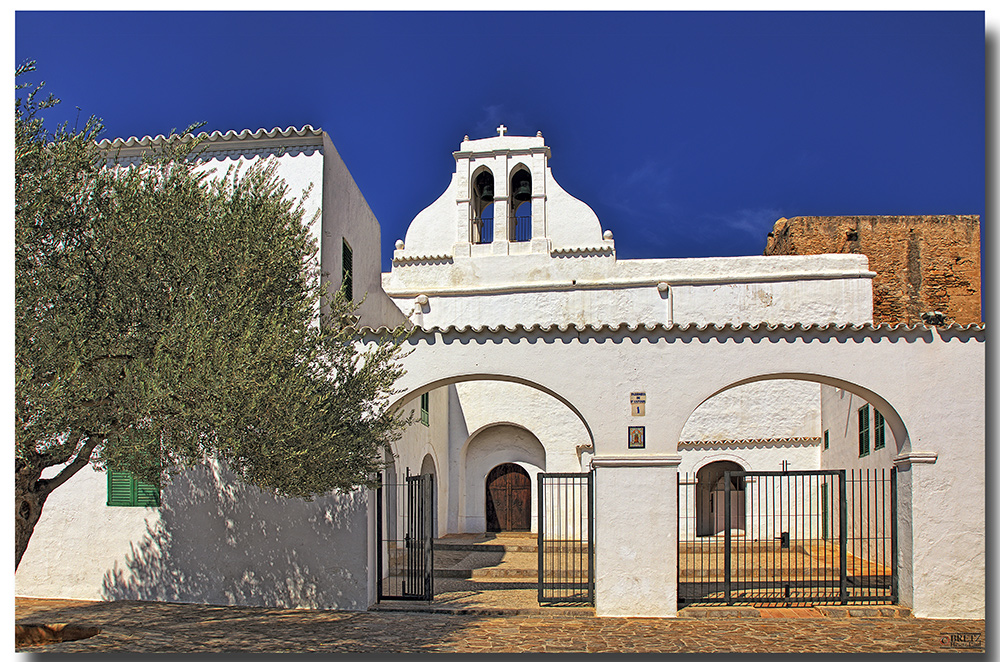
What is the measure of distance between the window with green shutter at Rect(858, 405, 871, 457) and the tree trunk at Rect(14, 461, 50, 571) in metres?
12.5

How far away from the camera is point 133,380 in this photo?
710cm

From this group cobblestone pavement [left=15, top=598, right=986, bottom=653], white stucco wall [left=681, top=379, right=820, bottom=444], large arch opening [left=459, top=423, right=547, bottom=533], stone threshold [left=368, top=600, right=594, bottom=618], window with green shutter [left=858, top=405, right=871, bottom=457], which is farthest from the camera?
large arch opening [left=459, top=423, right=547, bottom=533]

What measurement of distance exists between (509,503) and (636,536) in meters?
10.8

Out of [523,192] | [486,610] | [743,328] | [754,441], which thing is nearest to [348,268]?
[486,610]

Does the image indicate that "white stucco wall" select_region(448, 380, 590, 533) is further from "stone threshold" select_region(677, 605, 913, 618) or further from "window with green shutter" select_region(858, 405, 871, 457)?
"stone threshold" select_region(677, 605, 913, 618)

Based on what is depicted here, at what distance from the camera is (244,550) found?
34.3 feet

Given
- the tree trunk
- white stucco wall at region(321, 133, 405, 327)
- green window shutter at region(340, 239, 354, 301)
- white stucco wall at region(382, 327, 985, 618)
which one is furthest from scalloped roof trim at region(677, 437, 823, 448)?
the tree trunk

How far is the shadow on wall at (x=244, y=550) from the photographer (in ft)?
33.8

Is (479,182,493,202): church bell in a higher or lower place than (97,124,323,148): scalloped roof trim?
higher

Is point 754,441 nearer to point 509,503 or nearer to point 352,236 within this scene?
point 509,503

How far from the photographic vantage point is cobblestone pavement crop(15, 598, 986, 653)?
28.1 feet

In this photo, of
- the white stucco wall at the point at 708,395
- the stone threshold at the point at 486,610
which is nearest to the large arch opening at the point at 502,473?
the stone threshold at the point at 486,610

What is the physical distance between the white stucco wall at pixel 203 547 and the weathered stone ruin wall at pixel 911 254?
55.1 ft

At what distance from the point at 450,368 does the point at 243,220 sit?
352 centimetres
